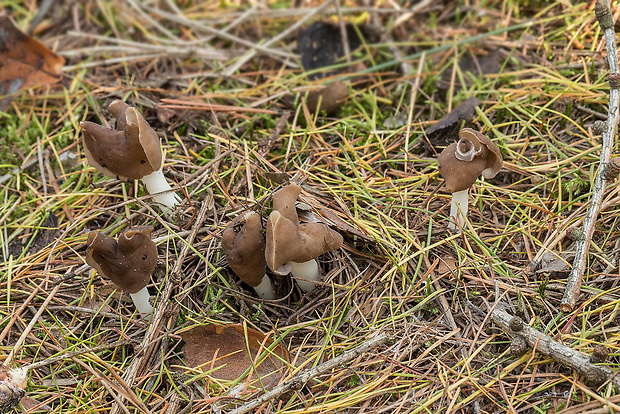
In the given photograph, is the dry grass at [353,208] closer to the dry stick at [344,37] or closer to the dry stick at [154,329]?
the dry stick at [154,329]

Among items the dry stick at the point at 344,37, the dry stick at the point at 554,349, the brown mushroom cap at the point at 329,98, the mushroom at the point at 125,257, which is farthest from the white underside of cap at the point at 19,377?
the dry stick at the point at 344,37

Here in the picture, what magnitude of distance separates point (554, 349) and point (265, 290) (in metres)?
1.49

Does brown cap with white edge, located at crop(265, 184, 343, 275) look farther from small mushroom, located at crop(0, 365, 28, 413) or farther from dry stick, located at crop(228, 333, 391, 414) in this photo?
small mushroom, located at crop(0, 365, 28, 413)

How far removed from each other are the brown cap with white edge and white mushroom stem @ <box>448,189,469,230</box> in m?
0.74

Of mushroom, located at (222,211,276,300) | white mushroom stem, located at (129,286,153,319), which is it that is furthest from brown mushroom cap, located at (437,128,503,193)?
white mushroom stem, located at (129,286,153,319)

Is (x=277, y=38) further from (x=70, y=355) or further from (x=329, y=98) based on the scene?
(x=70, y=355)

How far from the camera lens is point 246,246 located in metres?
2.89

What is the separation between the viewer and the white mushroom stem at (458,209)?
10.7ft

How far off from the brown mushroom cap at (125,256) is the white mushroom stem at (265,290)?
593 mm

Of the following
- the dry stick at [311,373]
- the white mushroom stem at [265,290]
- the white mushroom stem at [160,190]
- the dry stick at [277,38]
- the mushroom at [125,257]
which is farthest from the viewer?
the dry stick at [277,38]

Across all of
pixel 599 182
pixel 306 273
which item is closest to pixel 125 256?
pixel 306 273

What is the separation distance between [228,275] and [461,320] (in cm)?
128

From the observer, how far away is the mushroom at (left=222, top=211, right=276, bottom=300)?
9.45 ft

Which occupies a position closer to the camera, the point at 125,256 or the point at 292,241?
the point at 292,241
